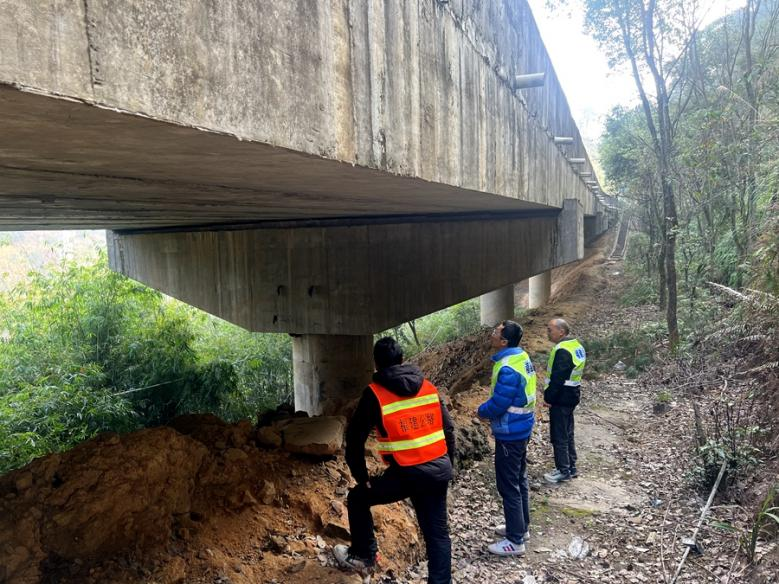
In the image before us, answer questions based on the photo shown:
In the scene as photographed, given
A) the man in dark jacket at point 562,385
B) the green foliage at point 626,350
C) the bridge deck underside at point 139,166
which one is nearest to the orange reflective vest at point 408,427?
the bridge deck underside at point 139,166

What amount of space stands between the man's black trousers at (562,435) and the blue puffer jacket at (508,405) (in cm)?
135

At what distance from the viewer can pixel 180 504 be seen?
3865mm

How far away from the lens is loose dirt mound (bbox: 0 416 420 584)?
10.8 feet

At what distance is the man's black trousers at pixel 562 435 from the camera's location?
18.1 ft

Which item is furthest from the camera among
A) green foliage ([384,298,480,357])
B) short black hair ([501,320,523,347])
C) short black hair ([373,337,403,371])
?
green foliage ([384,298,480,357])

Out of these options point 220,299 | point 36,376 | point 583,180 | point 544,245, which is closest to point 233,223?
point 220,299

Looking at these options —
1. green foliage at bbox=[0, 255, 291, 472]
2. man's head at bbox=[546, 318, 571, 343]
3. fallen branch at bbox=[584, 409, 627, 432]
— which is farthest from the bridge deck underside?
fallen branch at bbox=[584, 409, 627, 432]

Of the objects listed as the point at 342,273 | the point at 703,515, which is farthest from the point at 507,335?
the point at 342,273

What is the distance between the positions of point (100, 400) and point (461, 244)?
5.69 meters

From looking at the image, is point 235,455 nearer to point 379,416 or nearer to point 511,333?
point 379,416

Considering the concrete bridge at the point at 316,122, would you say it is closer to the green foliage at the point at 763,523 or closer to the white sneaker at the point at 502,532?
the white sneaker at the point at 502,532

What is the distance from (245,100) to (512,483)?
3821 mm

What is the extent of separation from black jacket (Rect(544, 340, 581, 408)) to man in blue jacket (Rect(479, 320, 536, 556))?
3.66ft

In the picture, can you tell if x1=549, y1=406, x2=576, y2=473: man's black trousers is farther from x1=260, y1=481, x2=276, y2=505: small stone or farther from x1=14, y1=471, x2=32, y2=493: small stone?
x1=14, y1=471, x2=32, y2=493: small stone
